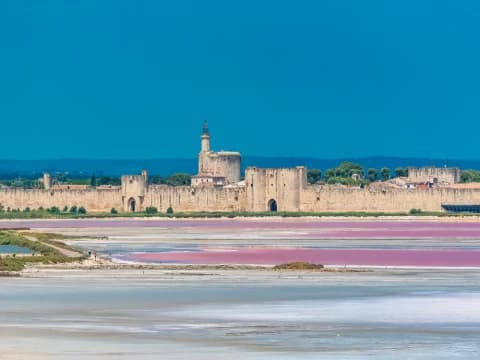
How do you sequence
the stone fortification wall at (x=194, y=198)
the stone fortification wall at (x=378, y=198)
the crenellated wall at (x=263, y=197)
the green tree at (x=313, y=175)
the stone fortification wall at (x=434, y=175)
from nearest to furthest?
the stone fortification wall at (x=378, y=198) → the crenellated wall at (x=263, y=197) → the stone fortification wall at (x=194, y=198) → the stone fortification wall at (x=434, y=175) → the green tree at (x=313, y=175)

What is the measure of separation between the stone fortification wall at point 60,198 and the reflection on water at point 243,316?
203 ft

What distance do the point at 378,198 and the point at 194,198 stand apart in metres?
11.6

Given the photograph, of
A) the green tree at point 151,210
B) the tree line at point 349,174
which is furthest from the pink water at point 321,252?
the tree line at point 349,174

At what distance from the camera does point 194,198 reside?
94.6 metres

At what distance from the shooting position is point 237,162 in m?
112

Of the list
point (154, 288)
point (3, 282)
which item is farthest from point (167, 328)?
point (3, 282)

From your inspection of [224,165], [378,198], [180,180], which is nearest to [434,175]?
[224,165]

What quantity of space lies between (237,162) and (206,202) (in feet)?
56.4

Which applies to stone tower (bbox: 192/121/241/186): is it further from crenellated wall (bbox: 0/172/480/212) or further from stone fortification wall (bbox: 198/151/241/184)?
crenellated wall (bbox: 0/172/480/212)

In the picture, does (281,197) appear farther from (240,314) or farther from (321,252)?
(240,314)

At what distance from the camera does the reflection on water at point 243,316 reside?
832 inches

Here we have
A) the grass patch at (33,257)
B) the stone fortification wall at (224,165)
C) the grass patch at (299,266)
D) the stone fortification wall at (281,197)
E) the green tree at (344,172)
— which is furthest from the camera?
the green tree at (344,172)

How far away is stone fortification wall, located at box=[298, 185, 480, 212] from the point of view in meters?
91.1

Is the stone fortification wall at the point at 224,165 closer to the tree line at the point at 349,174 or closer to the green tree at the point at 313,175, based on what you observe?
the tree line at the point at 349,174
